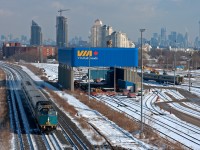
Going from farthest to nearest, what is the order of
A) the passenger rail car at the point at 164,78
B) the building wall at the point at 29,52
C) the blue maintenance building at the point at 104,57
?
1. the building wall at the point at 29,52
2. the passenger rail car at the point at 164,78
3. the blue maintenance building at the point at 104,57

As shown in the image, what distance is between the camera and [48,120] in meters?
25.1

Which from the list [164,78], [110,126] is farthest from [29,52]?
[110,126]

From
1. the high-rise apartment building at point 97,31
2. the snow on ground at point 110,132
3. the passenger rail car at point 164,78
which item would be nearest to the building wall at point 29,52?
the high-rise apartment building at point 97,31

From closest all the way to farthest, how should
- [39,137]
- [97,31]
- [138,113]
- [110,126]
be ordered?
[39,137], [110,126], [138,113], [97,31]

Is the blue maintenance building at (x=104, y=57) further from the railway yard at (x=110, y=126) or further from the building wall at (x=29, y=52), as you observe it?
the building wall at (x=29, y=52)

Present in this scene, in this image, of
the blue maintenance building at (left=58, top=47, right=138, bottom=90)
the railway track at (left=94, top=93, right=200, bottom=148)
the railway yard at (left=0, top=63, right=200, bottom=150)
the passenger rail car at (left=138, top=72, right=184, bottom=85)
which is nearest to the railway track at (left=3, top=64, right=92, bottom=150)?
the railway yard at (left=0, top=63, right=200, bottom=150)

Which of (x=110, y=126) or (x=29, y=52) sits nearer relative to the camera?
(x=110, y=126)

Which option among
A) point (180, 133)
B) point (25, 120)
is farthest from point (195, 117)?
point (25, 120)

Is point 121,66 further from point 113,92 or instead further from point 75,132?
point 75,132

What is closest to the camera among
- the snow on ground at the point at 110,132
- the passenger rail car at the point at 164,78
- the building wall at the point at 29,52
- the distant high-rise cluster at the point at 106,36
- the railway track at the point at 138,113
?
the snow on ground at the point at 110,132

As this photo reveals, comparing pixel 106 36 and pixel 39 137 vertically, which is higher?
pixel 106 36

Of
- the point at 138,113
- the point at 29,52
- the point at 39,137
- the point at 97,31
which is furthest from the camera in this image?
the point at 29,52

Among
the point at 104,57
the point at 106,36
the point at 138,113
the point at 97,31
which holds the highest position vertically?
the point at 97,31

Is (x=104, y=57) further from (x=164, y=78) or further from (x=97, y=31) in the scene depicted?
(x=97, y=31)
